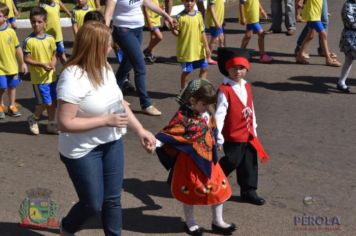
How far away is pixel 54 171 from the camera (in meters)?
6.35

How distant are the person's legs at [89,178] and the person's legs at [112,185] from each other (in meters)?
0.05

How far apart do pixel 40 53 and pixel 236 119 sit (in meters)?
2.92

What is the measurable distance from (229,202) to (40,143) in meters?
2.56

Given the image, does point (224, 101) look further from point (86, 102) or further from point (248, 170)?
point (86, 102)

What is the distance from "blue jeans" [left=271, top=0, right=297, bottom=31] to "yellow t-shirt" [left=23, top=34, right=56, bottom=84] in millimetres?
6973

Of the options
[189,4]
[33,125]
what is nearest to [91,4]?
[189,4]

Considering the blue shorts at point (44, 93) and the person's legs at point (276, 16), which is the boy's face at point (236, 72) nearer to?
the blue shorts at point (44, 93)

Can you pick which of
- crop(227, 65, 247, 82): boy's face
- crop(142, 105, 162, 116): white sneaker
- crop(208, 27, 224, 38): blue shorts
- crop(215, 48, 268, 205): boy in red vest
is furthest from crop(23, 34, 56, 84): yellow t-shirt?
Result: crop(208, 27, 224, 38): blue shorts

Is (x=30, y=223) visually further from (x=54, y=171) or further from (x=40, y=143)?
(x=40, y=143)

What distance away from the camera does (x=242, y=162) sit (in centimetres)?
563

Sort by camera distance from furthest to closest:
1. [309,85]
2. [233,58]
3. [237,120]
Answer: [309,85] < [237,120] < [233,58]

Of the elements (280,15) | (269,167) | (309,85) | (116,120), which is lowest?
(309,85)

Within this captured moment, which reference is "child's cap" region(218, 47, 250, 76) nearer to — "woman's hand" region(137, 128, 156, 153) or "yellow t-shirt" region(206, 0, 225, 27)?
"woman's hand" region(137, 128, 156, 153)

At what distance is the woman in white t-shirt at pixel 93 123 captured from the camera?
13.4 ft
